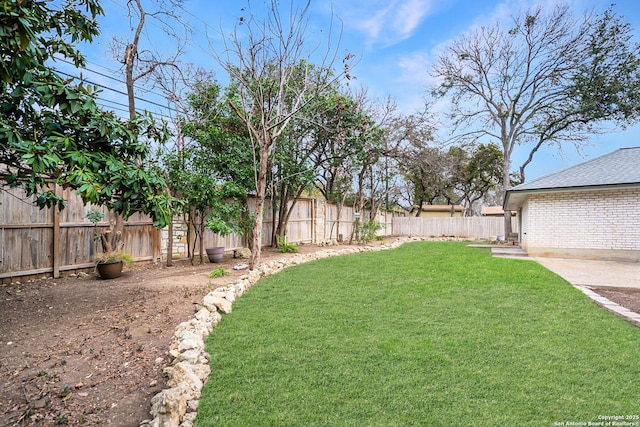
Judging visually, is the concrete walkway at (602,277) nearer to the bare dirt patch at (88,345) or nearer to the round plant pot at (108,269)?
the bare dirt patch at (88,345)

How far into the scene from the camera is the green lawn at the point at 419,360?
6.73ft

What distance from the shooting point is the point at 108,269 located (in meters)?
5.85

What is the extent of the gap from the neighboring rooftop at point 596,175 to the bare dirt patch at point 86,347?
932 cm

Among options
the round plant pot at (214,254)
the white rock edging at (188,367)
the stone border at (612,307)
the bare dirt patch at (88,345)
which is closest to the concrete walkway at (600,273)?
the bare dirt patch at (88,345)

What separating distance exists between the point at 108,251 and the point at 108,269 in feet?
1.82

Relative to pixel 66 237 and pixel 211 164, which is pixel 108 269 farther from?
pixel 211 164

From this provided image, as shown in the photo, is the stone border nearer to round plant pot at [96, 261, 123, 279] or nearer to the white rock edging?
the white rock edging

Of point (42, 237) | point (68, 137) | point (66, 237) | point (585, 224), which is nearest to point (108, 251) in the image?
point (66, 237)

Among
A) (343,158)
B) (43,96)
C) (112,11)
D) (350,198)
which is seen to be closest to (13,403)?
(43,96)

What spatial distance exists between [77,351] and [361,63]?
6791 millimetres

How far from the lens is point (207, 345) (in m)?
3.06

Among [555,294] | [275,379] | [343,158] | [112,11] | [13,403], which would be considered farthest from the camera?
[343,158]

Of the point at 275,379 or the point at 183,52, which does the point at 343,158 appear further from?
the point at 275,379

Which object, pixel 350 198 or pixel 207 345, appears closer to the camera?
pixel 207 345
